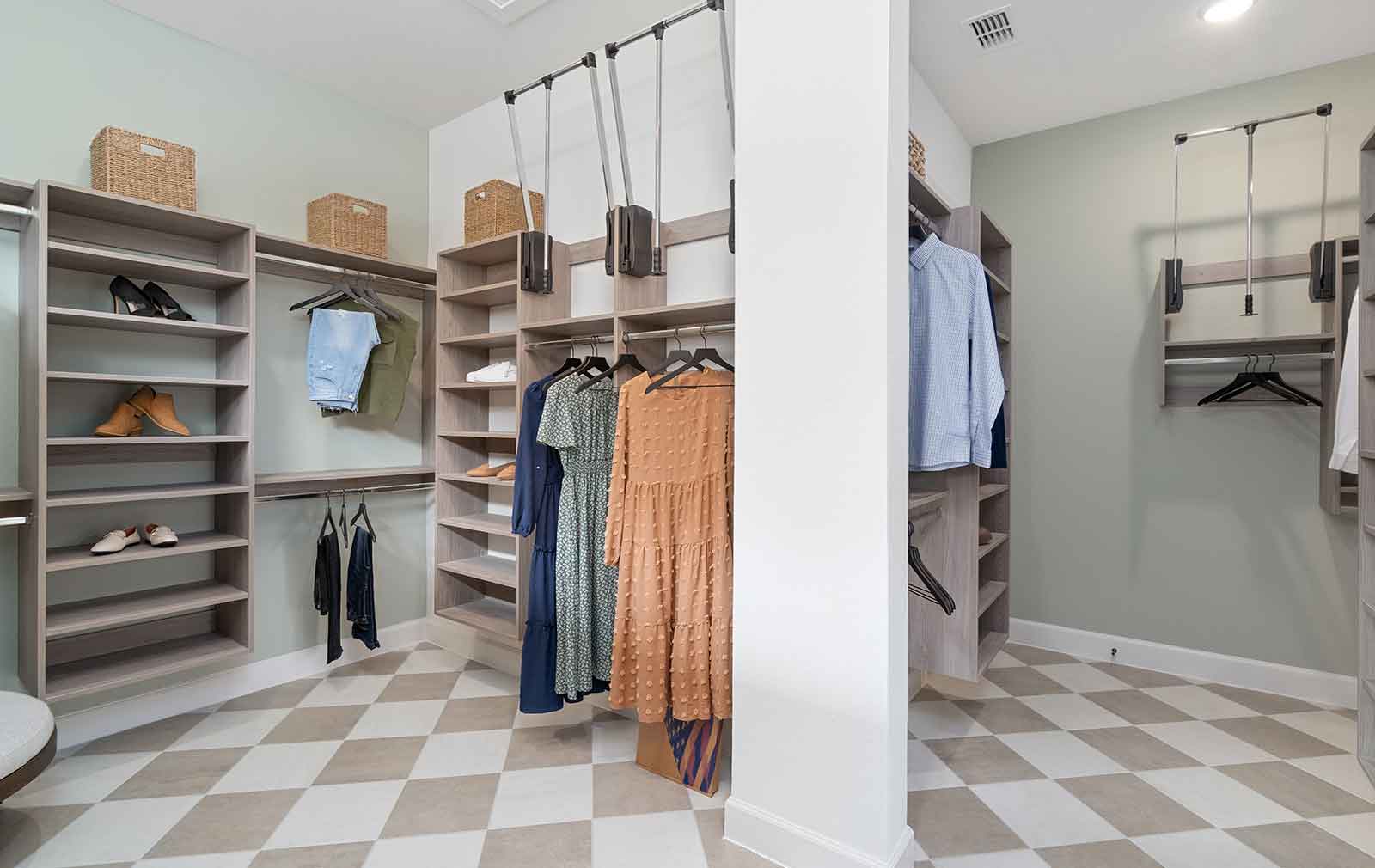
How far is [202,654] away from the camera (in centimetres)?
250

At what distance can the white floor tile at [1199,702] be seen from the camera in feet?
8.73

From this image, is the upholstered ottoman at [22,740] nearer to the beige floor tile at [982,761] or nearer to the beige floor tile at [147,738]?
the beige floor tile at [147,738]

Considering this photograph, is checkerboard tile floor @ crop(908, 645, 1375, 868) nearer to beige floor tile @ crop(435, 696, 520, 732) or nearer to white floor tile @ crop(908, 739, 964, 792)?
white floor tile @ crop(908, 739, 964, 792)

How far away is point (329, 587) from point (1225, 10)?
436cm

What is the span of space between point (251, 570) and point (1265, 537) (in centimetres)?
440

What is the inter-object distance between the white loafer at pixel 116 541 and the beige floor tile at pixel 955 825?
2.84 metres

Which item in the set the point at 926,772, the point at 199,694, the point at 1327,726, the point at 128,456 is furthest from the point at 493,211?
the point at 1327,726

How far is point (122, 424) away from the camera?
2.36 meters

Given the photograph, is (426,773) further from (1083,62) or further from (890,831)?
(1083,62)

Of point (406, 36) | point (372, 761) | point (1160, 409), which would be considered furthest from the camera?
point (1160, 409)

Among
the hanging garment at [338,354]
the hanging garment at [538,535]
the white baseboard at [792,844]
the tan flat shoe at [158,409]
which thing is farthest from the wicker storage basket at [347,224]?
the white baseboard at [792,844]

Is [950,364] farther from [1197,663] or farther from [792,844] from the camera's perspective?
[1197,663]

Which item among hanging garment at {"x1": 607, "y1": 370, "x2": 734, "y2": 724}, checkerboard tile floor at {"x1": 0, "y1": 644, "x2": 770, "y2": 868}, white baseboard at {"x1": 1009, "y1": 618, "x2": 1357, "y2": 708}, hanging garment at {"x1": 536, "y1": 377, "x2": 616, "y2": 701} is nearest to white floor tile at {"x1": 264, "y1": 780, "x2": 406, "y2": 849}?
checkerboard tile floor at {"x1": 0, "y1": 644, "x2": 770, "y2": 868}

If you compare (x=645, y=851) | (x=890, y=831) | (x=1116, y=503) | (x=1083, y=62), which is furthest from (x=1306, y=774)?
(x=1083, y=62)
